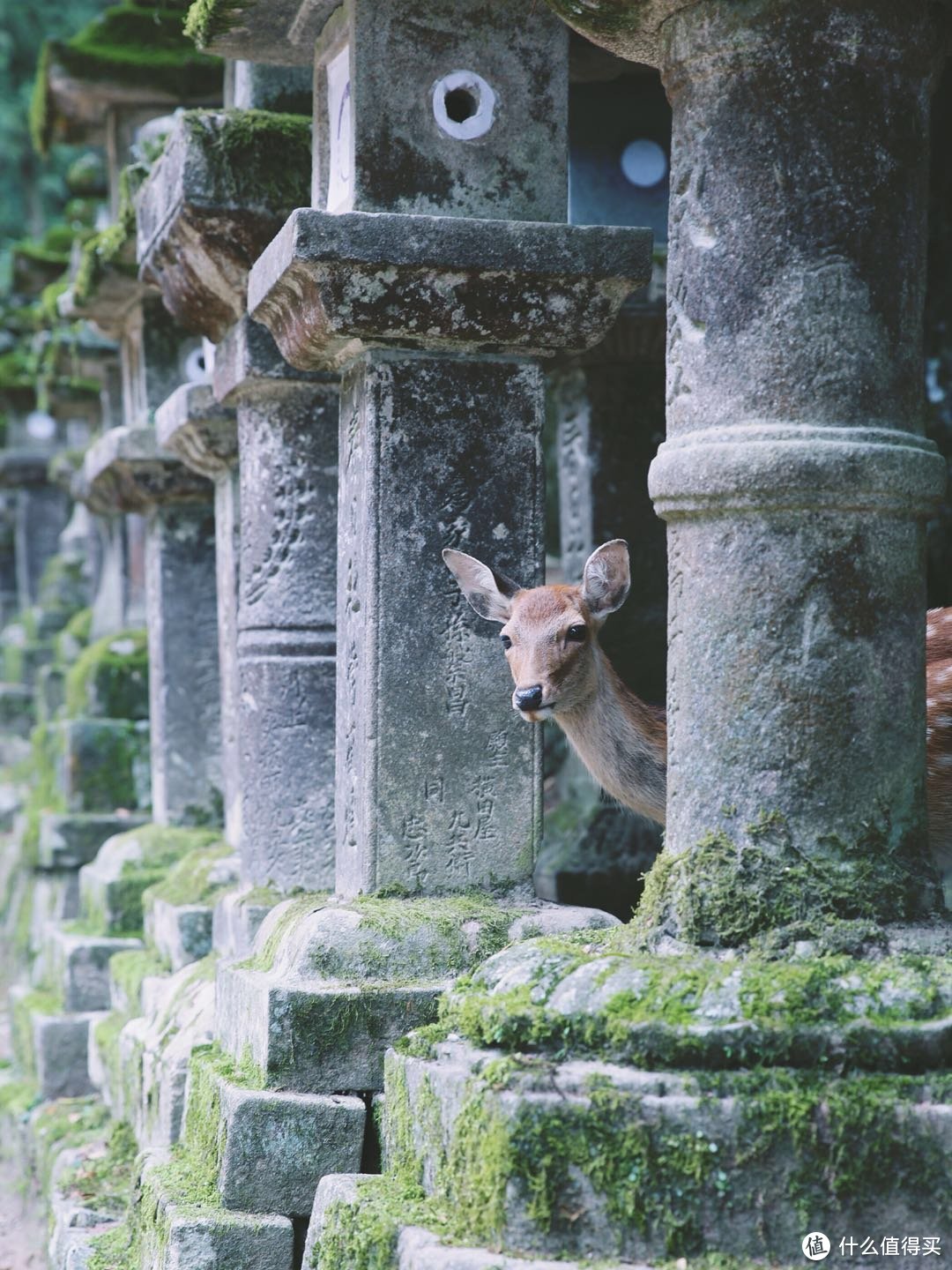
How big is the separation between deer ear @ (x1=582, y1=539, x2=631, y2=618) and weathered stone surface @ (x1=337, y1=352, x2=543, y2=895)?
190mm

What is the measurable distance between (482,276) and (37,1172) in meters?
4.58

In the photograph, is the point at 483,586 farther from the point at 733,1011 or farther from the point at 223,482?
the point at 223,482

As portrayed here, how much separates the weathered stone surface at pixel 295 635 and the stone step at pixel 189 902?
0.96 metres

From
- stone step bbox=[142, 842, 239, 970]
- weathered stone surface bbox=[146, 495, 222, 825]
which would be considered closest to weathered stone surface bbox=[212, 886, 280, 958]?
stone step bbox=[142, 842, 239, 970]

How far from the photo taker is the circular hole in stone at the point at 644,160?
8.05m

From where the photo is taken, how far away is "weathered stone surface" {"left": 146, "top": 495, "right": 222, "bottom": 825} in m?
9.17

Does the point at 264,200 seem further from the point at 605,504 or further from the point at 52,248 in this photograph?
the point at 52,248

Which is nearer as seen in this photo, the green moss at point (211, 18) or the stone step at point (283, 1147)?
the stone step at point (283, 1147)

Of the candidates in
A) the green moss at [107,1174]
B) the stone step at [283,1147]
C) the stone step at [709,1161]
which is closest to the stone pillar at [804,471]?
the stone step at [709,1161]

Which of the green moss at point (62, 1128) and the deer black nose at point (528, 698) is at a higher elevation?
the deer black nose at point (528, 698)

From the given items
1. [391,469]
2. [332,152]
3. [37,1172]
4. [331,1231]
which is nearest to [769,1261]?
[331,1231]

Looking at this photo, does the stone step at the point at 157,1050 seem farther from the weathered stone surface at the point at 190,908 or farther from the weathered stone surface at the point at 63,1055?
the weathered stone surface at the point at 63,1055

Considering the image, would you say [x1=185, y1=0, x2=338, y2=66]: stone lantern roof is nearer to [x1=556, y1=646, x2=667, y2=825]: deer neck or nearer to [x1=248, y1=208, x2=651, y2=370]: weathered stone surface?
[x1=248, y1=208, x2=651, y2=370]: weathered stone surface

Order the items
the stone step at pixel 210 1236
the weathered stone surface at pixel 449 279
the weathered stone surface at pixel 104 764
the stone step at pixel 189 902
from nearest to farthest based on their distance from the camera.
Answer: the stone step at pixel 210 1236 < the weathered stone surface at pixel 449 279 < the stone step at pixel 189 902 < the weathered stone surface at pixel 104 764
